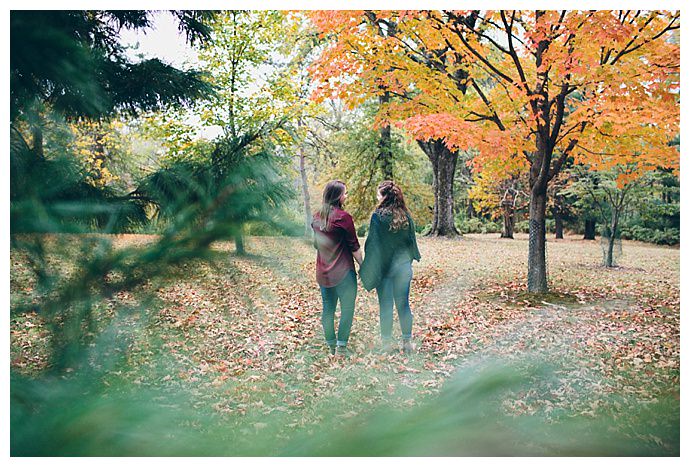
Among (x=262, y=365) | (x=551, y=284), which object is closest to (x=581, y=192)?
(x=551, y=284)

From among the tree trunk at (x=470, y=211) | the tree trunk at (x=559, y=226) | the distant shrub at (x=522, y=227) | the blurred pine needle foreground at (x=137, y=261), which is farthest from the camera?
the tree trunk at (x=470, y=211)

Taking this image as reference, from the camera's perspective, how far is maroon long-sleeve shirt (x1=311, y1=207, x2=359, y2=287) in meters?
2.27

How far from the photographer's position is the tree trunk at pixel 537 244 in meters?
3.89

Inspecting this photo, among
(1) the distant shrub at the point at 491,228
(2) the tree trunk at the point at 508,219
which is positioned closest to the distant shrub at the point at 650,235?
(2) the tree trunk at the point at 508,219

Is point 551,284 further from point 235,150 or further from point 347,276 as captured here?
point 235,150

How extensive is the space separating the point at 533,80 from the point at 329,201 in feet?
8.03

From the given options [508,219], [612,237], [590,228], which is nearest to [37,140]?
[612,237]

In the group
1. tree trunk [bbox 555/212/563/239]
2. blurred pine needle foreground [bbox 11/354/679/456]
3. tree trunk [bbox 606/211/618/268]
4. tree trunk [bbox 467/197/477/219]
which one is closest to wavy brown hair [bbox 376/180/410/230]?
blurred pine needle foreground [bbox 11/354/679/456]

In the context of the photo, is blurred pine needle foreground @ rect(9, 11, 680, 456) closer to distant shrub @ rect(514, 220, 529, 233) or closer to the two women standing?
the two women standing

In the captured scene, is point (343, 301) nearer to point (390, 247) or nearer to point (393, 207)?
point (390, 247)

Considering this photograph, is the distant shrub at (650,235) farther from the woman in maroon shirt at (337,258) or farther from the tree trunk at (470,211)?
the tree trunk at (470,211)

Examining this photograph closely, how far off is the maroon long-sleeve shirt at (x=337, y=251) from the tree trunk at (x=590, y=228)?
809 cm

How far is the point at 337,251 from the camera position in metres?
2.35

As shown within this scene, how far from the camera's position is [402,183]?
8359 mm
